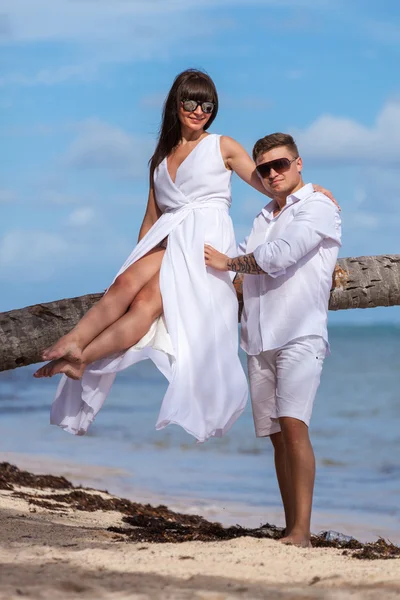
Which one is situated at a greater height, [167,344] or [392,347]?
[392,347]

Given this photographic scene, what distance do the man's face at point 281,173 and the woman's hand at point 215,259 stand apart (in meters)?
0.48

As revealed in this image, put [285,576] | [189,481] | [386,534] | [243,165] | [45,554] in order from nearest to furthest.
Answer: [285,576], [45,554], [243,165], [386,534], [189,481]

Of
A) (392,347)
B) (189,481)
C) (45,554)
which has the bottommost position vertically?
(45,554)

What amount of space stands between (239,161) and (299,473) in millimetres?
1828

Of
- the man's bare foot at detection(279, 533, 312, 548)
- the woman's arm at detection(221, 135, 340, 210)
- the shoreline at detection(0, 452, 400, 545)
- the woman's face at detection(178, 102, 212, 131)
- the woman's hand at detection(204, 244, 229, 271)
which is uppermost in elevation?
the woman's face at detection(178, 102, 212, 131)

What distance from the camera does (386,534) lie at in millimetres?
8039

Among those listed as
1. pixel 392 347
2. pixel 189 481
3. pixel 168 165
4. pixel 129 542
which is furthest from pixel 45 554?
pixel 392 347

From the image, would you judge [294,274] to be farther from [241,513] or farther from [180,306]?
[241,513]

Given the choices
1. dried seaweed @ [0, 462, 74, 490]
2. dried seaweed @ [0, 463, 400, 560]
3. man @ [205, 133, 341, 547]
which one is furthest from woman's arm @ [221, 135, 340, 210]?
dried seaweed @ [0, 462, 74, 490]

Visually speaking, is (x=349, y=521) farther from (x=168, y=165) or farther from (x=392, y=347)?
(x=392, y=347)

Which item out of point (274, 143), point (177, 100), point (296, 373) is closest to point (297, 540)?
point (296, 373)

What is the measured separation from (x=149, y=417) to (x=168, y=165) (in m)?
11.4

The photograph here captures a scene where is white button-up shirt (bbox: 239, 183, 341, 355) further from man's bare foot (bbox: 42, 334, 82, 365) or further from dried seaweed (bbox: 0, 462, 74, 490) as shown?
dried seaweed (bbox: 0, 462, 74, 490)

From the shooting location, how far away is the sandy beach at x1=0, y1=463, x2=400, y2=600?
11.9ft
